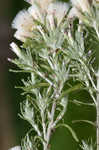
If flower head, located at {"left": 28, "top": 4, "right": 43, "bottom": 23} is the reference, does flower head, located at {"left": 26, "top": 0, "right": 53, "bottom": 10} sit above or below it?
above

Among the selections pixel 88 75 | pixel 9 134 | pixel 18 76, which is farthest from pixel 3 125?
pixel 88 75

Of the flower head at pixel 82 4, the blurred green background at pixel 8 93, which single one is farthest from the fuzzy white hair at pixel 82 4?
the blurred green background at pixel 8 93

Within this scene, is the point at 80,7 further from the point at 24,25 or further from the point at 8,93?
the point at 8,93

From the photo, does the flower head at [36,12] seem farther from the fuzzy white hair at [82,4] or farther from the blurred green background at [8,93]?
the blurred green background at [8,93]

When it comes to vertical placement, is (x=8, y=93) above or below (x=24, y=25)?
below

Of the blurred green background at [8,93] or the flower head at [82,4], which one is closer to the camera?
the flower head at [82,4]

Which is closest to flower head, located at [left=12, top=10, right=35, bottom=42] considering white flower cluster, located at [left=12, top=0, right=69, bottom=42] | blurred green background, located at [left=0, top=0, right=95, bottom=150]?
white flower cluster, located at [left=12, top=0, right=69, bottom=42]

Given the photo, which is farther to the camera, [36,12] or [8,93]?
[8,93]

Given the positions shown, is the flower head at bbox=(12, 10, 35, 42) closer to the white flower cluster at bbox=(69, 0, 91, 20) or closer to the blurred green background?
the white flower cluster at bbox=(69, 0, 91, 20)

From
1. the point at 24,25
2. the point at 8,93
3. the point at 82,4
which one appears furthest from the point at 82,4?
the point at 8,93
